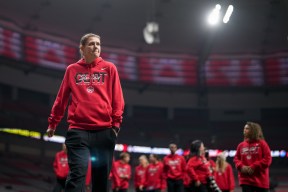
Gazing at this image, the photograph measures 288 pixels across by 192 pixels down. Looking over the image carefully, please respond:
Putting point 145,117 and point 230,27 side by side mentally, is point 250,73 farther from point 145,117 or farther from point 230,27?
point 145,117

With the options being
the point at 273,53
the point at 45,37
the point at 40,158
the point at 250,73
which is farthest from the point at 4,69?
the point at 273,53

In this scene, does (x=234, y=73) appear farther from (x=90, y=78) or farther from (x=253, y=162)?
(x=90, y=78)

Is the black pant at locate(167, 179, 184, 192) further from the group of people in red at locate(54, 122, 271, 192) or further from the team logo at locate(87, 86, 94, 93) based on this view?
the team logo at locate(87, 86, 94, 93)

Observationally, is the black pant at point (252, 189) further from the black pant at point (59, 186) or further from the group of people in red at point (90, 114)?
the black pant at point (59, 186)

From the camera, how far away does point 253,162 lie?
20.0 feet

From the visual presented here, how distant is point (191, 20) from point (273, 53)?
5958 mm

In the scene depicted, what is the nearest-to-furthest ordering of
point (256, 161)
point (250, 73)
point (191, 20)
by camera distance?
point (256, 161), point (191, 20), point (250, 73)

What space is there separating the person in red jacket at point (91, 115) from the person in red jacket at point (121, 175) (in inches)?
322

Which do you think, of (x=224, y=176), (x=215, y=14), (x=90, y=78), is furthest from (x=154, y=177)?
(x=90, y=78)

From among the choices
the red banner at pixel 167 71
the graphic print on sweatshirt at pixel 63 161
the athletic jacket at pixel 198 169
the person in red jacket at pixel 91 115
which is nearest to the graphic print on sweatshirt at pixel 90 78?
the person in red jacket at pixel 91 115

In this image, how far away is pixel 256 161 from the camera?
5.96m

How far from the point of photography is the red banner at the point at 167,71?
24.3 m

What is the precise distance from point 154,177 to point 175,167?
1624mm

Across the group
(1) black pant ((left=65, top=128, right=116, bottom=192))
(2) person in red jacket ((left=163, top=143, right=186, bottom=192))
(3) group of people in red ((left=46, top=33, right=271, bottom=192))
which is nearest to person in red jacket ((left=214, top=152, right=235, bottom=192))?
(2) person in red jacket ((left=163, top=143, right=186, bottom=192))
